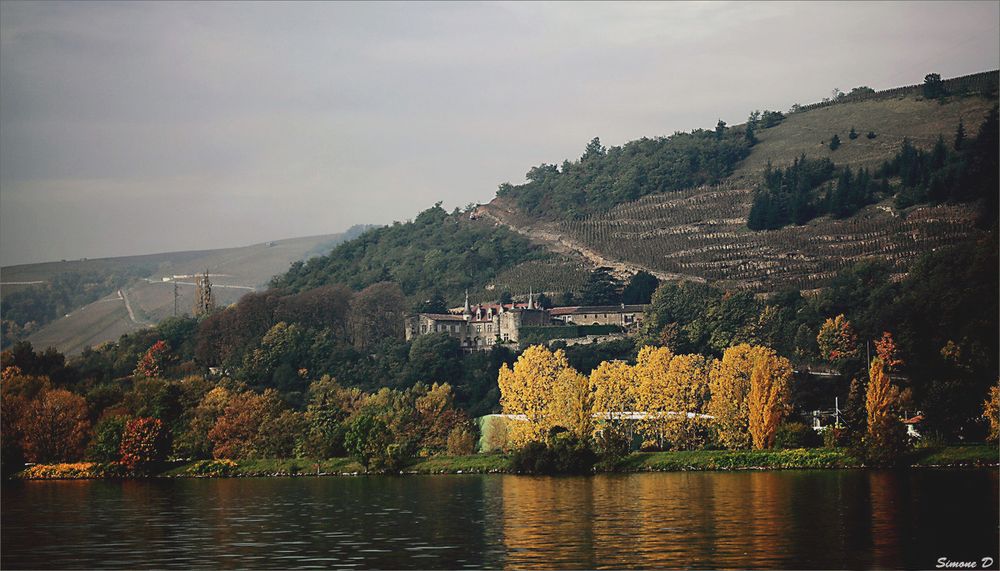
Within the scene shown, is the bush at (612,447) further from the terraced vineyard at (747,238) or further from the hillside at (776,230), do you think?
the terraced vineyard at (747,238)

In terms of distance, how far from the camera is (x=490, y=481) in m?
58.9

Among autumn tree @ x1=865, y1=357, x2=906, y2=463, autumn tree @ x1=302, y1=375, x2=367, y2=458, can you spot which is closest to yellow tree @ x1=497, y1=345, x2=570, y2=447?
autumn tree @ x1=302, y1=375, x2=367, y2=458

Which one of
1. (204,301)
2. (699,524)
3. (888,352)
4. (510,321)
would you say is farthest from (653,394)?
(204,301)

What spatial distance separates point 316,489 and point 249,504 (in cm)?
756

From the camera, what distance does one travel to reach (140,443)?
69.8 meters

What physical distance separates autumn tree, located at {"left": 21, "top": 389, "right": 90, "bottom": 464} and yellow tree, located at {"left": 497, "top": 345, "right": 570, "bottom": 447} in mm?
25108

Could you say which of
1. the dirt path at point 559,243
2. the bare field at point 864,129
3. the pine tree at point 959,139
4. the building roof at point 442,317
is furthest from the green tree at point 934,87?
the building roof at point 442,317

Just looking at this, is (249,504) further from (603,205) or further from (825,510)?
(603,205)

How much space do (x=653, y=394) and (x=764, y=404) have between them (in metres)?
6.83

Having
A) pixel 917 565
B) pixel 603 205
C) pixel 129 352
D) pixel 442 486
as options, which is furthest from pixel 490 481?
pixel 603 205

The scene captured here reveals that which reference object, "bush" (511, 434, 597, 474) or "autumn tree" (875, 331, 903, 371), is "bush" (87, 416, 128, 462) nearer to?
"bush" (511, 434, 597, 474)

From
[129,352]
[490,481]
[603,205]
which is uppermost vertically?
[603,205]

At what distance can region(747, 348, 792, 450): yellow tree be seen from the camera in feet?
209

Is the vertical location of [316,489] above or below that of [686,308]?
below
